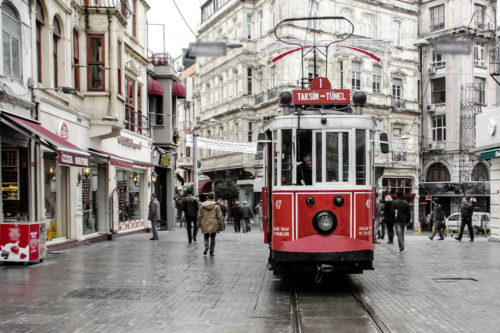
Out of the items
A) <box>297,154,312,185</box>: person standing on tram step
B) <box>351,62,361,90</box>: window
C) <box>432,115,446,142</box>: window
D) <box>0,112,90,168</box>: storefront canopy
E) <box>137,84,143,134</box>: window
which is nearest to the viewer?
<box>297,154,312,185</box>: person standing on tram step

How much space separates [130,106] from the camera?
79.9 ft

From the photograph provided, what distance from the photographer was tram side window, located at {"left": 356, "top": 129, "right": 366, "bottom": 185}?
967 cm

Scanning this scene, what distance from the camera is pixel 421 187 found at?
45.1m

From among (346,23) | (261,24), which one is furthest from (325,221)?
(261,24)

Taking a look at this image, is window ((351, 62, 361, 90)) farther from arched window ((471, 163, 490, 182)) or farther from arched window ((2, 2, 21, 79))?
arched window ((2, 2, 21, 79))

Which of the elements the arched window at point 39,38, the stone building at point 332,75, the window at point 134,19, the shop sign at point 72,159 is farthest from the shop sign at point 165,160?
the shop sign at point 72,159

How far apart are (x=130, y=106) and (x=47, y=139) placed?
10.8 m

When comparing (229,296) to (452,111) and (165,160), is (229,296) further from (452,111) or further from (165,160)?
(452,111)

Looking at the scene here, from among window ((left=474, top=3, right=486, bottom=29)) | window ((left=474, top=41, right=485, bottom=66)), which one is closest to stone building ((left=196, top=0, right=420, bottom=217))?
window ((left=474, top=41, right=485, bottom=66))

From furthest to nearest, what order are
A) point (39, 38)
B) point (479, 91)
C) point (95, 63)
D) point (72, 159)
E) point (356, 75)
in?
point (479, 91) < point (356, 75) < point (95, 63) < point (39, 38) < point (72, 159)

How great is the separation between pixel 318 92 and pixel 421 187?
37.3m

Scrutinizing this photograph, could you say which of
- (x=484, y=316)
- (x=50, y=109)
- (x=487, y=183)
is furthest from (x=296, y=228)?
(x=487, y=183)

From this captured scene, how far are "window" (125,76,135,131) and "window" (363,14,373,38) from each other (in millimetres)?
23394

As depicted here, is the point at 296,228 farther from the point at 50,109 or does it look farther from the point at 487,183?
the point at 487,183
